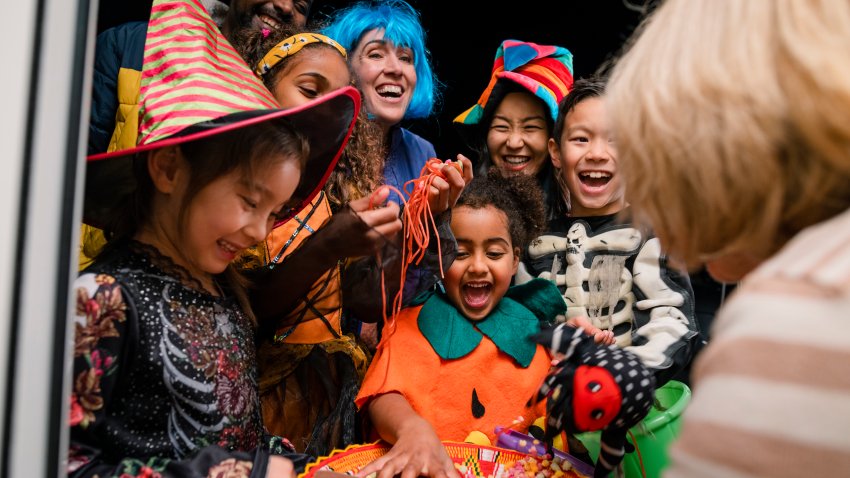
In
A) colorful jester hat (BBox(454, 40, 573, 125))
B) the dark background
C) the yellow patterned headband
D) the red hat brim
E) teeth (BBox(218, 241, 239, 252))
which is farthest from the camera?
the dark background

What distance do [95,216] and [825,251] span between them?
4.00ft

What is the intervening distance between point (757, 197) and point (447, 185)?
993 millimetres

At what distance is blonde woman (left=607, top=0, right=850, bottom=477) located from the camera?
22.6 inches

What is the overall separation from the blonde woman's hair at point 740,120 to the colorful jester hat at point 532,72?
5.30 feet

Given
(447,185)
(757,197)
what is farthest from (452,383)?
(757,197)

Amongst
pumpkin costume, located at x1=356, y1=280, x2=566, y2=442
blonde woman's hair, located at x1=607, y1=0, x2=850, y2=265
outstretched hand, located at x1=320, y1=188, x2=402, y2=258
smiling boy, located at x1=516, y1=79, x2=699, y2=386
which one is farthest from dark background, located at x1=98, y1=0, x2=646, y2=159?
blonde woman's hair, located at x1=607, y1=0, x2=850, y2=265

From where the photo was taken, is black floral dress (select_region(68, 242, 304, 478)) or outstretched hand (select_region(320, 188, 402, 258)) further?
outstretched hand (select_region(320, 188, 402, 258))

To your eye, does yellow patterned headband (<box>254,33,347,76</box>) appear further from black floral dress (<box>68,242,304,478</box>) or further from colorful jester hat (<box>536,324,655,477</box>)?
colorful jester hat (<box>536,324,655,477</box>)

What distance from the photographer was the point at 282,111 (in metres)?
1.26

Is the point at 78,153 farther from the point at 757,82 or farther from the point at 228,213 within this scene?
the point at 757,82

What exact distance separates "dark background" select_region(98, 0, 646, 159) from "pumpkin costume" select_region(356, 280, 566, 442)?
1.18 m

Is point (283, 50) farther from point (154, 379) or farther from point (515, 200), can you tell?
point (154, 379)

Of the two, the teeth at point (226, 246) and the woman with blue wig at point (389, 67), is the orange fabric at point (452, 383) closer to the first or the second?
the teeth at point (226, 246)

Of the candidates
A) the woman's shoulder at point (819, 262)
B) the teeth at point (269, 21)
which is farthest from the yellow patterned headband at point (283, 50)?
the woman's shoulder at point (819, 262)
